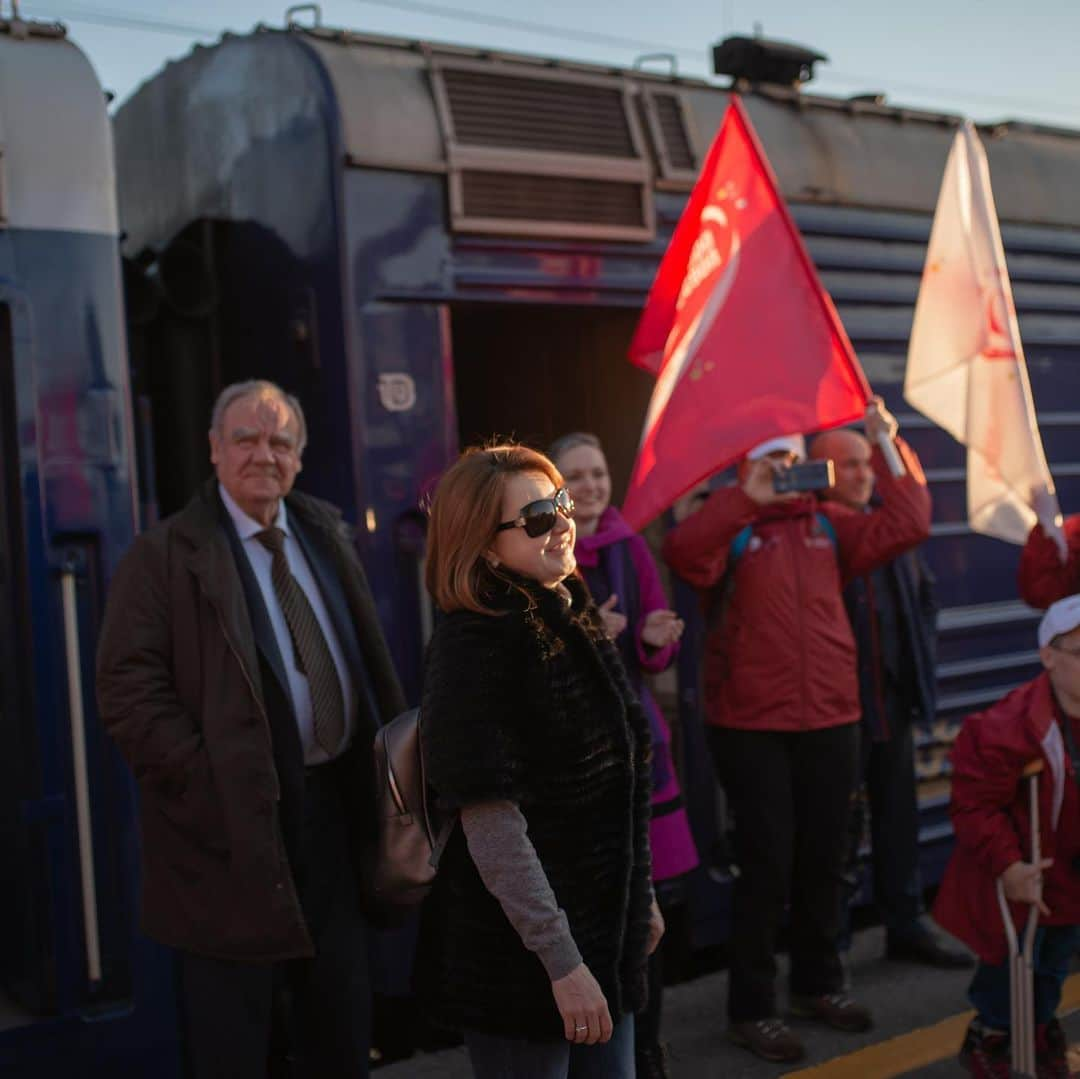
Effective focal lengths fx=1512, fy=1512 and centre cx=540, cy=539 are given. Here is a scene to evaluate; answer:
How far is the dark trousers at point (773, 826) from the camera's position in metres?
4.20

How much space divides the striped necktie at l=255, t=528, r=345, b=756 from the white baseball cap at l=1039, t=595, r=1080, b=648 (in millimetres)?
1721

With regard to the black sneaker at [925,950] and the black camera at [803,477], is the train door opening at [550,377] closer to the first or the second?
the black camera at [803,477]

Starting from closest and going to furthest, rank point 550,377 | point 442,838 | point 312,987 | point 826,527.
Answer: point 442,838, point 312,987, point 826,527, point 550,377

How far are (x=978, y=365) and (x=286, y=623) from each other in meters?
2.35

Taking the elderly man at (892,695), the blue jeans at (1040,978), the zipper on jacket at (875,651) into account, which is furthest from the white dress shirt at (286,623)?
the zipper on jacket at (875,651)

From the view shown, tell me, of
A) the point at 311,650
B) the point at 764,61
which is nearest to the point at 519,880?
the point at 311,650

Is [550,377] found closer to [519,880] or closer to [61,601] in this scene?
[61,601]

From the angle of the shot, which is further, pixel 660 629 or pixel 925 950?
pixel 925 950

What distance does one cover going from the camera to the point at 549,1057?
7.90 ft

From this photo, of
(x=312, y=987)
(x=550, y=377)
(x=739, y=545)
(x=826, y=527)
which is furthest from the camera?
(x=550, y=377)

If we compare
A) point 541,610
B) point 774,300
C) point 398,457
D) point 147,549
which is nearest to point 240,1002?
point 147,549

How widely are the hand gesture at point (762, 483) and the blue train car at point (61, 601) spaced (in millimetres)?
1635

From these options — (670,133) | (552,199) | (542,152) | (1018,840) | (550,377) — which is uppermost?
(670,133)

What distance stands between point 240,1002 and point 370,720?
628 millimetres
